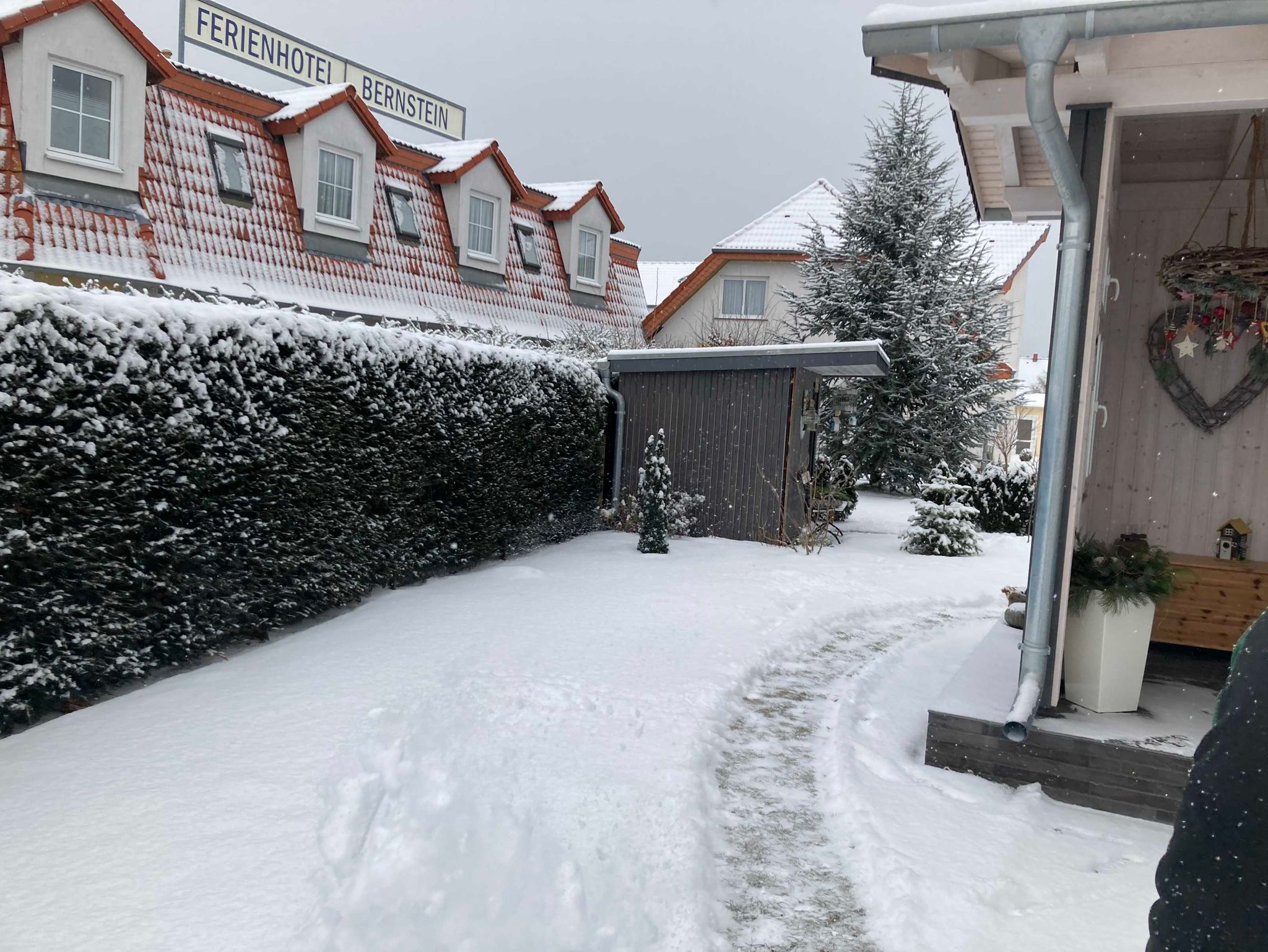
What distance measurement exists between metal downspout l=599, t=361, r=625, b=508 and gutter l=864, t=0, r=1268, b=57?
7.69 meters

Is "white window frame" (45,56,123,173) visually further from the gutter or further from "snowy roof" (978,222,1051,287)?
"snowy roof" (978,222,1051,287)

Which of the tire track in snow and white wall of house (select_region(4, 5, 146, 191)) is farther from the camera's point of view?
white wall of house (select_region(4, 5, 146, 191))

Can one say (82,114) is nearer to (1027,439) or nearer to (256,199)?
(256,199)

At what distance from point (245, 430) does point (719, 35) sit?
283ft

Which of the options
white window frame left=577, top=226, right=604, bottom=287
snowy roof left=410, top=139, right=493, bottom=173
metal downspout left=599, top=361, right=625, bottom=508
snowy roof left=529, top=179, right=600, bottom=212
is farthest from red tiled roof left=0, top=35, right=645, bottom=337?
metal downspout left=599, top=361, right=625, bottom=508

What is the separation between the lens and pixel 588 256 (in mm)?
17266

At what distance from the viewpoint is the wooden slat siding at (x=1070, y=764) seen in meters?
3.95

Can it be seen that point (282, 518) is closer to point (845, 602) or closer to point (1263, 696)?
point (845, 602)

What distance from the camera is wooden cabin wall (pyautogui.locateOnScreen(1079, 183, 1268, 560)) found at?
19.0 feet

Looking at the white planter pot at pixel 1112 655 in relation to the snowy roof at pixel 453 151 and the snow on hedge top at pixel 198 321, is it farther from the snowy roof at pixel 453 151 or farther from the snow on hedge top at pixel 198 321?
the snowy roof at pixel 453 151

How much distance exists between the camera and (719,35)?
81812 millimetres

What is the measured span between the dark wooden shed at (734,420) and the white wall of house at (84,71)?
5.96 metres

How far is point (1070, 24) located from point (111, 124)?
962 cm

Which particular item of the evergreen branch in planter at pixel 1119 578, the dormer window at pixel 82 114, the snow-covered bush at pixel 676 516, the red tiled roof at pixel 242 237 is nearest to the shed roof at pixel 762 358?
the snow-covered bush at pixel 676 516
